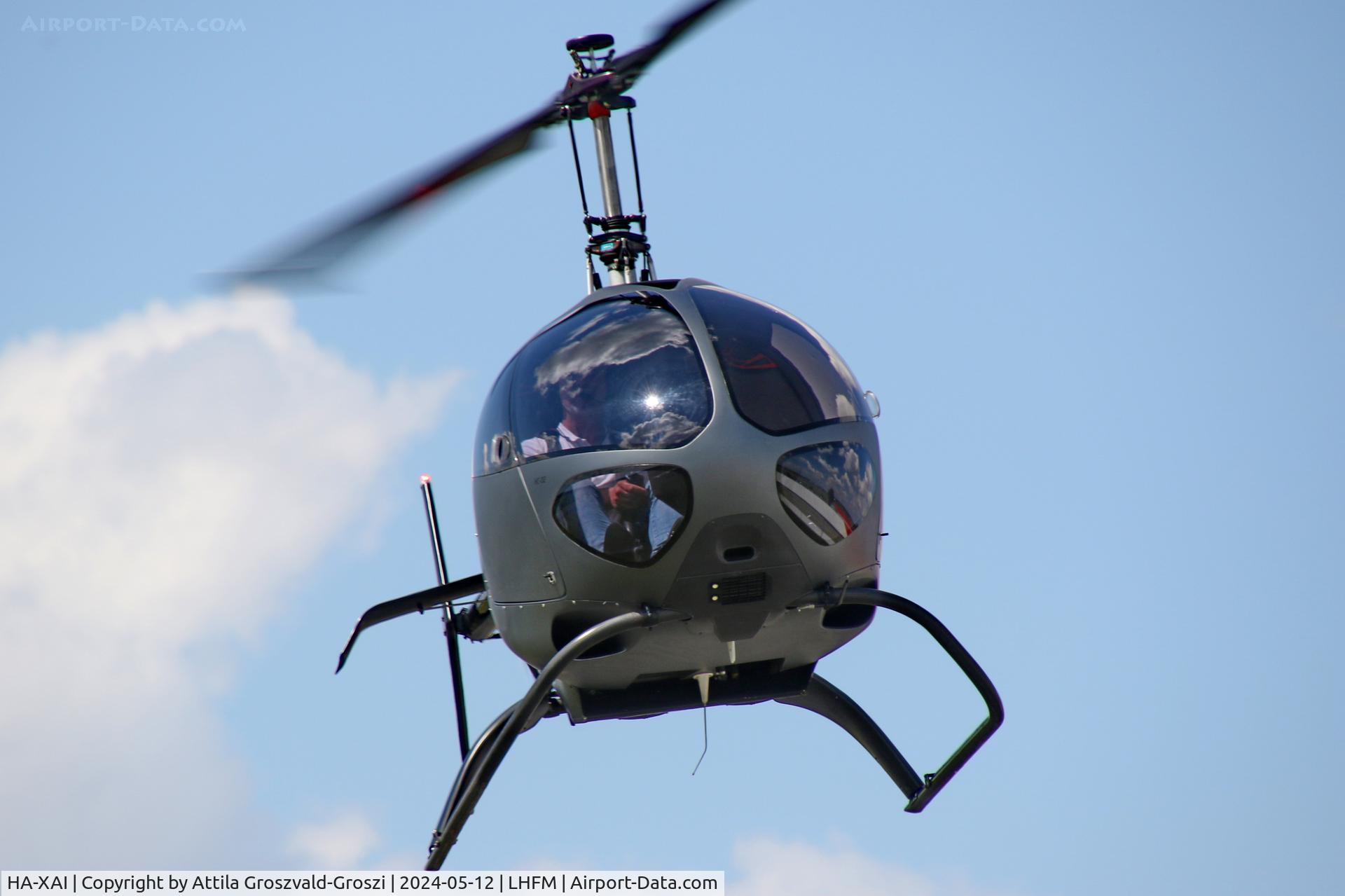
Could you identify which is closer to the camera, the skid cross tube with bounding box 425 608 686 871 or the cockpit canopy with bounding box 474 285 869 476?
the cockpit canopy with bounding box 474 285 869 476

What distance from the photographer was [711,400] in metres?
11.5

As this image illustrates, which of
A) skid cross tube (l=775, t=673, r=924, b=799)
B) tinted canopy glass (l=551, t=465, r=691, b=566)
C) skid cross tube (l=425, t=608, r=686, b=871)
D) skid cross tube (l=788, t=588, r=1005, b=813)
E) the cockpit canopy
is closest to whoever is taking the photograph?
tinted canopy glass (l=551, t=465, r=691, b=566)

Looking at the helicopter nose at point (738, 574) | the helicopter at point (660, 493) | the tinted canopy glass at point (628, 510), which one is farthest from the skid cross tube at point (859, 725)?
the tinted canopy glass at point (628, 510)

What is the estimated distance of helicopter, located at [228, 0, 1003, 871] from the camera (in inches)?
453

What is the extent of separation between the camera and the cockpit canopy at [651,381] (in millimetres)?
11578

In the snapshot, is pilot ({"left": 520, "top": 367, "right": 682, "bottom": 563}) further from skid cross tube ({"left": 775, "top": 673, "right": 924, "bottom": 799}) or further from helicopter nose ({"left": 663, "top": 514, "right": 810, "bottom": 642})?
skid cross tube ({"left": 775, "top": 673, "right": 924, "bottom": 799})

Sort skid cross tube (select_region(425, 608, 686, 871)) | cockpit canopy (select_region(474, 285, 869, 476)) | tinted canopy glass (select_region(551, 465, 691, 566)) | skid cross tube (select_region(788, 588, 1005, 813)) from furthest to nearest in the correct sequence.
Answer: skid cross tube (select_region(788, 588, 1005, 813)) < skid cross tube (select_region(425, 608, 686, 871)) < cockpit canopy (select_region(474, 285, 869, 476)) < tinted canopy glass (select_region(551, 465, 691, 566))

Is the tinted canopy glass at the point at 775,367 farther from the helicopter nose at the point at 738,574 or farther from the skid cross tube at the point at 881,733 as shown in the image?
the skid cross tube at the point at 881,733

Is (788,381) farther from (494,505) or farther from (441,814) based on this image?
(441,814)

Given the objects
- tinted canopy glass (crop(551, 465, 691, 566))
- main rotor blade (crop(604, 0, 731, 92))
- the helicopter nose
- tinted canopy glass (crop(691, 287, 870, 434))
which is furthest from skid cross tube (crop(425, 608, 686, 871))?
Result: main rotor blade (crop(604, 0, 731, 92))

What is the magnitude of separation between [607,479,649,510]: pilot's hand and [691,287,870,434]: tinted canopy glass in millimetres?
737

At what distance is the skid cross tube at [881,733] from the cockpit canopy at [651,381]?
109 cm

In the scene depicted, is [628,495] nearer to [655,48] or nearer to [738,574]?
[738,574]

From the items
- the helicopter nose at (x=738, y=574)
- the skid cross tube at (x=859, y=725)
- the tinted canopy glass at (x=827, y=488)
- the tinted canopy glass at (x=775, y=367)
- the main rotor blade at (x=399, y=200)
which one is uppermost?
the main rotor blade at (x=399, y=200)
